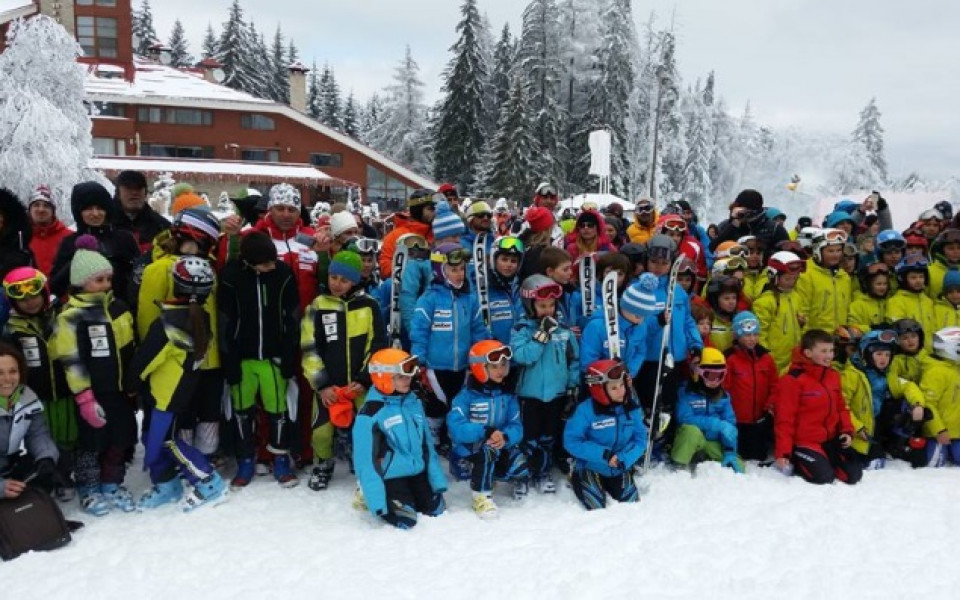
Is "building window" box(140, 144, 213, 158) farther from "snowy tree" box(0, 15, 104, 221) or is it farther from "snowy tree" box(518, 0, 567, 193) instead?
"snowy tree" box(518, 0, 567, 193)

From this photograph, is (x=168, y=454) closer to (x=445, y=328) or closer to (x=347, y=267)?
(x=347, y=267)

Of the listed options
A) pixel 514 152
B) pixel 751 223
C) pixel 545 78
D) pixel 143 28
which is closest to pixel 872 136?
pixel 545 78

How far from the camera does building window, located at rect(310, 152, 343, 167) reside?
36812mm

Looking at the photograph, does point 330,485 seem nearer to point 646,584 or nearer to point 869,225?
point 646,584

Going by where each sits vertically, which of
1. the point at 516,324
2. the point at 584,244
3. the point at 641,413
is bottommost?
the point at 641,413

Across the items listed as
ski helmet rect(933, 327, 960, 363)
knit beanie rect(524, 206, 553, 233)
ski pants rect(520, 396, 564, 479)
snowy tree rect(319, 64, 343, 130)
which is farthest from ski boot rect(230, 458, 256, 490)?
snowy tree rect(319, 64, 343, 130)

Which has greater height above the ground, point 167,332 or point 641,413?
point 167,332

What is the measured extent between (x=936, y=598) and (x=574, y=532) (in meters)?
2.06

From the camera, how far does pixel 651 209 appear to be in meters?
7.34

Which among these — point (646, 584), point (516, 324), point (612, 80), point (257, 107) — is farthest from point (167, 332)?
point (612, 80)

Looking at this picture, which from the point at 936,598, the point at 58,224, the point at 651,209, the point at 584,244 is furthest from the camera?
the point at 651,209

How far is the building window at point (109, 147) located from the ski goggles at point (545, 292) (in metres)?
35.1

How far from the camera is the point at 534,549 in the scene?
4070mm

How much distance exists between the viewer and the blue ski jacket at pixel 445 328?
5.12 m
